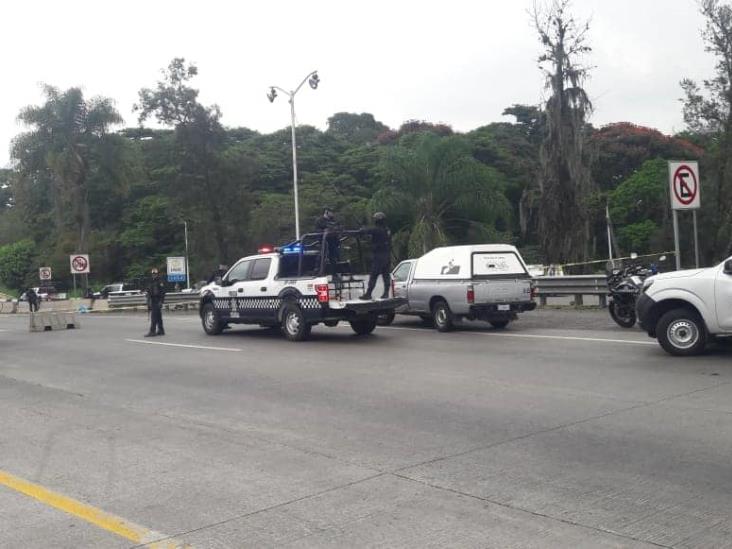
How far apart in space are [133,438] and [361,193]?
48.2 meters

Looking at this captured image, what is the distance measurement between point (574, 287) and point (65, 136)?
38002 millimetres

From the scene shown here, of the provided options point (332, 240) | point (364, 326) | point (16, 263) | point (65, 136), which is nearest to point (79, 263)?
point (65, 136)

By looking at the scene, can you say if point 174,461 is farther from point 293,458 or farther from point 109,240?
point 109,240

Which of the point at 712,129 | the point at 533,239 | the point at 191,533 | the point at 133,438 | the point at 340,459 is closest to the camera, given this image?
the point at 191,533

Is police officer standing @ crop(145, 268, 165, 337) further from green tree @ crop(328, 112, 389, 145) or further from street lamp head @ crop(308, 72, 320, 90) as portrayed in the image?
green tree @ crop(328, 112, 389, 145)

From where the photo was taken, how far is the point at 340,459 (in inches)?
255

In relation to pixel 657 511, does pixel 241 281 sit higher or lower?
higher

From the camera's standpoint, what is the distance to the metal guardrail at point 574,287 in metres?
20.0

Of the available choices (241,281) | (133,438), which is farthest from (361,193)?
(133,438)

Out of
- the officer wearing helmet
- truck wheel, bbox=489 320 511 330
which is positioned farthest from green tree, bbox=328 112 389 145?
the officer wearing helmet

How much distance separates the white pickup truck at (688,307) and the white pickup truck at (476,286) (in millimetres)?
4932

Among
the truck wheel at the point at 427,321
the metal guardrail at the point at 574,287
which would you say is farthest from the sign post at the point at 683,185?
the truck wheel at the point at 427,321

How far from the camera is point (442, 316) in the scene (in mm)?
16719

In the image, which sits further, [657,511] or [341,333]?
[341,333]
